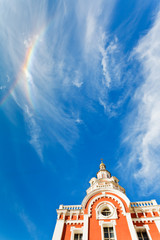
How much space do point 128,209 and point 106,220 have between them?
3.45 metres

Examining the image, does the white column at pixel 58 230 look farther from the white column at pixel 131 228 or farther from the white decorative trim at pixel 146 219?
the white decorative trim at pixel 146 219

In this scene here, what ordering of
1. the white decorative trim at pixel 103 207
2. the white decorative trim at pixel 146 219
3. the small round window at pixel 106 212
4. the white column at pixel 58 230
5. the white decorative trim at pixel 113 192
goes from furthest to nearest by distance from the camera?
Answer: the white decorative trim at pixel 113 192, the small round window at pixel 106 212, the white decorative trim at pixel 103 207, the white decorative trim at pixel 146 219, the white column at pixel 58 230

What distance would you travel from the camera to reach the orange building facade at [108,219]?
18.2 m

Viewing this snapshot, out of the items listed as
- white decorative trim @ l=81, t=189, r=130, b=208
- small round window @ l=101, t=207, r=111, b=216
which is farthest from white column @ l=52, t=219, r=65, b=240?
small round window @ l=101, t=207, r=111, b=216

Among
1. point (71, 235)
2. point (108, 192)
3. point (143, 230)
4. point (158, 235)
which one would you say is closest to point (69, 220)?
point (71, 235)

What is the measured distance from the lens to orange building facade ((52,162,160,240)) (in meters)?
18.2

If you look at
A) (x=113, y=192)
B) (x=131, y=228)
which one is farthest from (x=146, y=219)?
(x=113, y=192)

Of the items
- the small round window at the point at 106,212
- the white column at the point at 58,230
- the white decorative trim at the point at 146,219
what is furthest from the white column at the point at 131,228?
the white column at the point at 58,230

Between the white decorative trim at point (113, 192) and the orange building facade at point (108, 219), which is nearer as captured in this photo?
the orange building facade at point (108, 219)

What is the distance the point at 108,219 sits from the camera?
19.7 metres

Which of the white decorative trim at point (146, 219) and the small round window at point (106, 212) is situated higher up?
the small round window at point (106, 212)

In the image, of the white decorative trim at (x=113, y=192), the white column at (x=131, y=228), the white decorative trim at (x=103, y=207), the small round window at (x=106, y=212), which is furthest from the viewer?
the white decorative trim at (x=113, y=192)

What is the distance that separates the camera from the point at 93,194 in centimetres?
2327

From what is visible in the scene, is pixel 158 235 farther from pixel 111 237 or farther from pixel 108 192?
pixel 108 192
